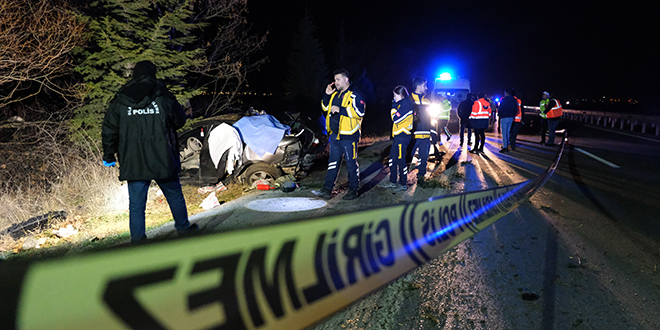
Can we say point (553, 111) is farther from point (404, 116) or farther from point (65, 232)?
point (65, 232)

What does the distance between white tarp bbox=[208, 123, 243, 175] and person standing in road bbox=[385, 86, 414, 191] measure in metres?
2.85

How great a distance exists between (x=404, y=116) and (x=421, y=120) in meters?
0.82

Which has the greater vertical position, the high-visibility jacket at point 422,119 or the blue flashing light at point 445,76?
the blue flashing light at point 445,76

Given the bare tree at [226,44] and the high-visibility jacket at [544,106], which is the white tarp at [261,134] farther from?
the high-visibility jacket at [544,106]

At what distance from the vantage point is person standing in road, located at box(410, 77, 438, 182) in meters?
7.22

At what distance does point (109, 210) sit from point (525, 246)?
237 inches

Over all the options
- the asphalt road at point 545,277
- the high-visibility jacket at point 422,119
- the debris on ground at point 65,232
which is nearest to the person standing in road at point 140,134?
the debris on ground at point 65,232

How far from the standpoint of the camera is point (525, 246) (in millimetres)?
4059

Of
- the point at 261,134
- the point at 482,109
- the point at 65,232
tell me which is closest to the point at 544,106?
the point at 482,109

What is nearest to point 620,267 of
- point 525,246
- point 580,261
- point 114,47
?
point 580,261

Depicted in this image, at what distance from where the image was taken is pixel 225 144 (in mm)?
6922

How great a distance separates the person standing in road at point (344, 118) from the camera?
19.4 feet

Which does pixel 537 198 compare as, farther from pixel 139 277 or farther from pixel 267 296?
pixel 139 277

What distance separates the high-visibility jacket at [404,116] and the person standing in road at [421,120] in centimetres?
43
